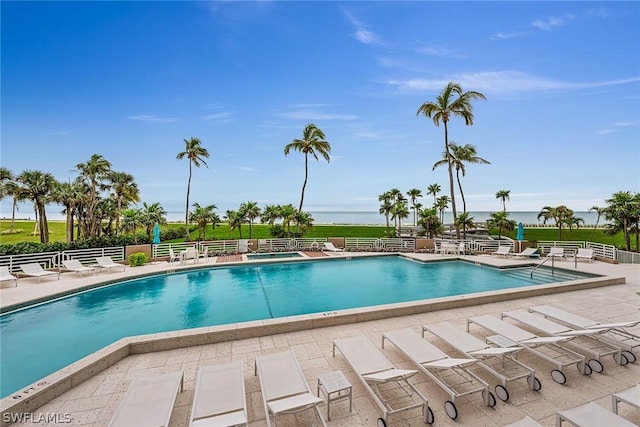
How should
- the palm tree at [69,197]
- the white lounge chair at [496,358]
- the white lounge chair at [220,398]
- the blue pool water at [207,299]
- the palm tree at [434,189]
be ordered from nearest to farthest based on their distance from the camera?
the white lounge chair at [220,398] → the white lounge chair at [496,358] → the blue pool water at [207,299] → the palm tree at [69,197] → the palm tree at [434,189]

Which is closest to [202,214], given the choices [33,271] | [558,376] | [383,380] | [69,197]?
[69,197]

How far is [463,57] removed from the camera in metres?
14.4

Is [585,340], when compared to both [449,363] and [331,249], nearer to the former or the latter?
[449,363]

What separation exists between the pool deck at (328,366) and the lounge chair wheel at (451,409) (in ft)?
0.16

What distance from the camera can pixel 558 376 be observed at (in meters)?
3.62

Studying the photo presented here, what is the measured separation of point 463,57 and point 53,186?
89.8 feet

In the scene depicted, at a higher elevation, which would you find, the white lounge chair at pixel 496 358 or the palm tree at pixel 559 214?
the palm tree at pixel 559 214

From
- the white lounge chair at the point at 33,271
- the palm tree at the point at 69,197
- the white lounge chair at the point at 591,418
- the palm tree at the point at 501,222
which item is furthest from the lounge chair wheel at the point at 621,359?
the palm tree at the point at 69,197

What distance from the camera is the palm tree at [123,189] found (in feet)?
76.8

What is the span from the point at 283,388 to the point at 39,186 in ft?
81.1

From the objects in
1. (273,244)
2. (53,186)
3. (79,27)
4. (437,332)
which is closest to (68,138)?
(53,186)

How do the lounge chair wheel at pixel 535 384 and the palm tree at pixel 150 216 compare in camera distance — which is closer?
the lounge chair wheel at pixel 535 384

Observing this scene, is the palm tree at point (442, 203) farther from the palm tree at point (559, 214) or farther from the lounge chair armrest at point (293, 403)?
the lounge chair armrest at point (293, 403)

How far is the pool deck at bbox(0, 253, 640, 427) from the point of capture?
3.07 meters
